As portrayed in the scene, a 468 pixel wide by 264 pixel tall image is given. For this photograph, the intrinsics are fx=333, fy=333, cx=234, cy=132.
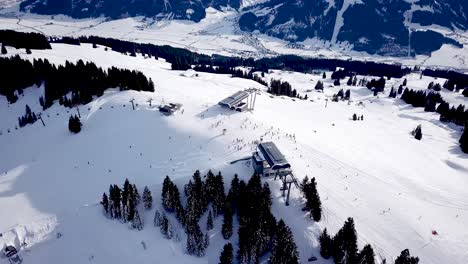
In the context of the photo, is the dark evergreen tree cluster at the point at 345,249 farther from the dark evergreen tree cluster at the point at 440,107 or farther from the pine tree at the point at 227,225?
the dark evergreen tree cluster at the point at 440,107

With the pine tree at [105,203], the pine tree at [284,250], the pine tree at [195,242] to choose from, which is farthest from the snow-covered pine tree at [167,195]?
the pine tree at [284,250]

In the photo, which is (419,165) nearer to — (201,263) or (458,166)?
(458,166)

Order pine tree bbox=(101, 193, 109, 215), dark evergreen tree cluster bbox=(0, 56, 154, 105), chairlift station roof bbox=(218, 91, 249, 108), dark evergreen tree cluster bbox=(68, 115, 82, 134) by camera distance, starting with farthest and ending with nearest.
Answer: dark evergreen tree cluster bbox=(0, 56, 154, 105), chairlift station roof bbox=(218, 91, 249, 108), dark evergreen tree cluster bbox=(68, 115, 82, 134), pine tree bbox=(101, 193, 109, 215)

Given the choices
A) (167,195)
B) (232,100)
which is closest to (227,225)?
(167,195)

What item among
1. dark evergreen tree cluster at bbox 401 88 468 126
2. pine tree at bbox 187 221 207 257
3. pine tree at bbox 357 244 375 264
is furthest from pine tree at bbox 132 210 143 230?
dark evergreen tree cluster at bbox 401 88 468 126

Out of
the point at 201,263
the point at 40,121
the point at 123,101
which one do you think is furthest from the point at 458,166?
the point at 40,121

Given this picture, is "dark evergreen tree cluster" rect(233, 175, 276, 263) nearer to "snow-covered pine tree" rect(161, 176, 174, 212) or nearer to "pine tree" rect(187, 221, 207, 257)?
"pine tree" rect(187, 221, 207, 257)
